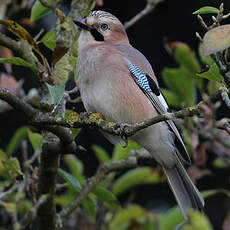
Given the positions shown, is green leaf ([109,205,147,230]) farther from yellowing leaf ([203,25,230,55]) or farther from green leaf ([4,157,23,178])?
yellowing leaf ([203,25,230,55])

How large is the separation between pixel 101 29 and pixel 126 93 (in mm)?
675

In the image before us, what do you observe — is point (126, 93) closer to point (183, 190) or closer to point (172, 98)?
point (172, 98)

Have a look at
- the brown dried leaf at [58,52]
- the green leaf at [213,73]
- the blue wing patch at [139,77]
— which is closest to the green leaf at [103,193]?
the blue wing patch at [139,77]

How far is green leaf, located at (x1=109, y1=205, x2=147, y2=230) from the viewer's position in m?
3.43

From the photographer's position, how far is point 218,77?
220 cm

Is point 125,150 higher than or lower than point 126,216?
higher

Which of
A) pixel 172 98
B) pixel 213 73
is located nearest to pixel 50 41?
pixel 172 98

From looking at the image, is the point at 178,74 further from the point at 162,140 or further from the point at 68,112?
the point at 68,112

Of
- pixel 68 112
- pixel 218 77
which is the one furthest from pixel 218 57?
pixel 68 112

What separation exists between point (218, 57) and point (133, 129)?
565 mm

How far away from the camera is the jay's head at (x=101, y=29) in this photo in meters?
3.50

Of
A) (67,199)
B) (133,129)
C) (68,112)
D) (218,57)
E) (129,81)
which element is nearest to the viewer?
(218,57)

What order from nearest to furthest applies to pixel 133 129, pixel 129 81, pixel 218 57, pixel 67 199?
pixel 218 57
pixel 133 129
pixel 129 81
pixel 67 199

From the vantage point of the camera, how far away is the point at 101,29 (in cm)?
363
